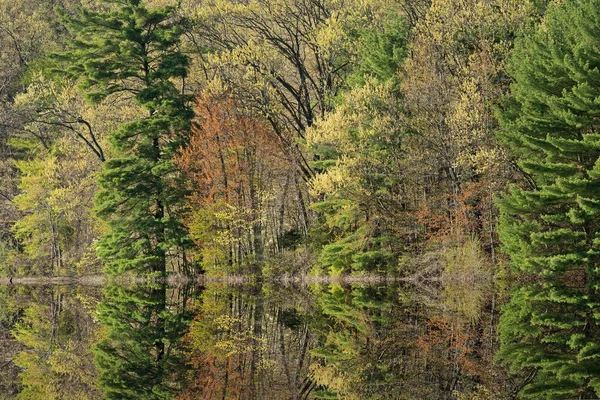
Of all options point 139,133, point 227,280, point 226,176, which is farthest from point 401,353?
point 139,133

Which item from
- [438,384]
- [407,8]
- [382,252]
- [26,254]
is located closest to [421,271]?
[382,252]

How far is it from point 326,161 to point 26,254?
22075 millimetres

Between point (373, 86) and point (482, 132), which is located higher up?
point (373, 86)

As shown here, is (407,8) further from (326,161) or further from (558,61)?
(558,61)

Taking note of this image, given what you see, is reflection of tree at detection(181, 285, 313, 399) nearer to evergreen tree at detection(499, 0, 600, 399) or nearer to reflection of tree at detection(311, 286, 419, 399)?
reflection of tree at detection(311, 286, 419, 399)

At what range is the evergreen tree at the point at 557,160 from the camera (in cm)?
2564

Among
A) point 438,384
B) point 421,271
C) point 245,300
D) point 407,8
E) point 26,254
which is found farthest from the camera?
point 26,254

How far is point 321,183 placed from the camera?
35.5 metres

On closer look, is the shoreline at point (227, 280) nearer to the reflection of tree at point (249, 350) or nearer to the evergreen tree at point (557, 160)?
the reflection of tree at point (249, 350)

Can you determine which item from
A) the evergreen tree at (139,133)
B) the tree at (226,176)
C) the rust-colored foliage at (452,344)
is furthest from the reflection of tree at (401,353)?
the evergreen tree at (139,133)

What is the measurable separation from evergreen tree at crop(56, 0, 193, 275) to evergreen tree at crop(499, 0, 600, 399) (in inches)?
646

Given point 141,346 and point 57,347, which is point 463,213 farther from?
point 57,347

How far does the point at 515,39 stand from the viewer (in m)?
32.3

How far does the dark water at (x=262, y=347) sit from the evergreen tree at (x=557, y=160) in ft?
6.41
